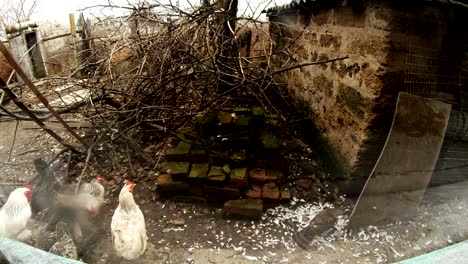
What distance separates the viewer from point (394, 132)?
2207mm

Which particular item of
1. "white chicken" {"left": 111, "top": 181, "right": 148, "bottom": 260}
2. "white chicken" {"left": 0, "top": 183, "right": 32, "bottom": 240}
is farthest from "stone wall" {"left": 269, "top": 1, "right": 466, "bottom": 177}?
"white chicken" {"left": 0, "top": 183, "right": 32, "bottom": 240}

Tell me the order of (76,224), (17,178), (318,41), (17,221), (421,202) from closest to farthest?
(17,221)
(76,224)
(421,202)
(17,178)
(318,41)

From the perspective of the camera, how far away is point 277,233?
2.23m

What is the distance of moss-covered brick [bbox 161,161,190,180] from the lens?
2.51 meters

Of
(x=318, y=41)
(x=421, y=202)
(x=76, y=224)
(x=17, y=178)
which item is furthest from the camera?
(x=318, y=41)

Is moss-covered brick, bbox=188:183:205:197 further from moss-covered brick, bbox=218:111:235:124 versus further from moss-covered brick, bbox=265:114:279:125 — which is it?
Result: moss-covered brick, bbox=265:114:279:125

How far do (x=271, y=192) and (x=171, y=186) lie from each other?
905mm

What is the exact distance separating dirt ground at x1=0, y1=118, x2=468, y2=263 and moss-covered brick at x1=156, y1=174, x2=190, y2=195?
9 centimetres

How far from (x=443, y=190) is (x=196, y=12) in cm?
302

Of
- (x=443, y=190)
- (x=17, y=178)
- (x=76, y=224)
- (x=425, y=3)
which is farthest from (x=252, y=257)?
(x=17, y=178)

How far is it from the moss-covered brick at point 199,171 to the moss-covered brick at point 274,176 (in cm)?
56

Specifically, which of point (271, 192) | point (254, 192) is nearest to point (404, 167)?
point (271, 192)

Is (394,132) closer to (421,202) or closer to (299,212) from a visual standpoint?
(421,202)

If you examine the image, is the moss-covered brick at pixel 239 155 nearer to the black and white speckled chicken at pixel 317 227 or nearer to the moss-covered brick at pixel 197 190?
the moss-covered brick at pixel 197 190
